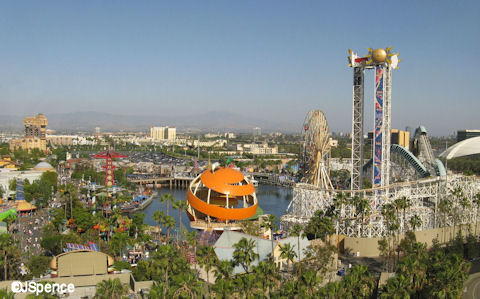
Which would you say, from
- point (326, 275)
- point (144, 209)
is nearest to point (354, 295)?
point (326, 275)

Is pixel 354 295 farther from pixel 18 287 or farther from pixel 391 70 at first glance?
pixel 391 70

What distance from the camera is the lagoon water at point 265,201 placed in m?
71.5

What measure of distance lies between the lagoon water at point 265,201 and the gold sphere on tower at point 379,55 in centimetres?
3044

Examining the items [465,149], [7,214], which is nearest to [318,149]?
[7,214]

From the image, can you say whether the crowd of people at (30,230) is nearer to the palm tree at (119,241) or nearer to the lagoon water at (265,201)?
the palm tree at (119,241)

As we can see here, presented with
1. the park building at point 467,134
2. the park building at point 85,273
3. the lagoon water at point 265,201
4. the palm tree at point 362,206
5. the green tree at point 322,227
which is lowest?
the lagoon water at point 265,201

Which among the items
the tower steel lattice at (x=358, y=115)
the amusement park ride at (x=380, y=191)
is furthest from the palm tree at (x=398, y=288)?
the tower steel lattice at (x=358, y=115)

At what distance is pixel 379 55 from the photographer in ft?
158

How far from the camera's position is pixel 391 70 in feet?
160

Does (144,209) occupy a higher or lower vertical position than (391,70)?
lower

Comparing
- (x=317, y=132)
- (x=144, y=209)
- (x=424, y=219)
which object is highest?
(x=317, y=132)

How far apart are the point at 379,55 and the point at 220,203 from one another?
74.1 ft

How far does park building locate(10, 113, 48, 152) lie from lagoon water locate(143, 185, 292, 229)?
76654mm

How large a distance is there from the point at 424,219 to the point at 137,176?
3430 inches
